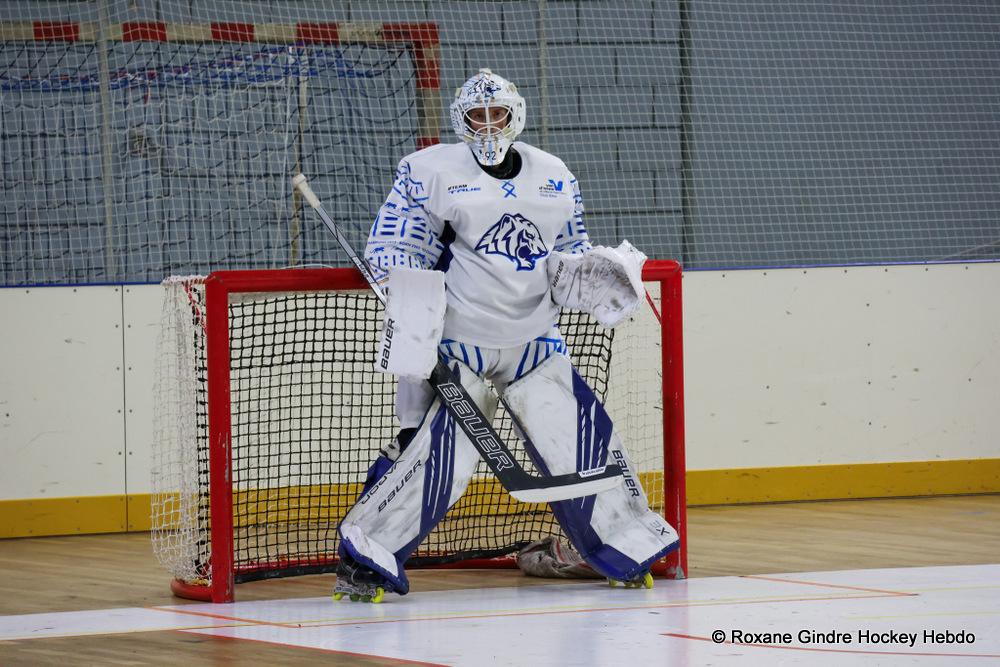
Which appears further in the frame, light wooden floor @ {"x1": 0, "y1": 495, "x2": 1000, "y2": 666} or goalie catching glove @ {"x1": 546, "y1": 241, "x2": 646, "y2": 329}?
goalie catching glove @ {"x1": 546, "y1": 241, "x2": 646, "y2": 329}

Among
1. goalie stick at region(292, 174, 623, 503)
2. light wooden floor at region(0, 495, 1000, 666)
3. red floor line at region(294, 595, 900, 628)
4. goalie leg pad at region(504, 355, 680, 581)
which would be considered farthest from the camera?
goalie leg pad at region(504, 355, 680, 581)

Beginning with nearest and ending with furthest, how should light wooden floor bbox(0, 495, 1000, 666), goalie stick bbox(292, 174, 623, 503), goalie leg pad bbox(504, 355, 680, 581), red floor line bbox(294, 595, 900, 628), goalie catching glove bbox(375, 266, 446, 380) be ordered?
light wooden floor bbox(0, 495, 1000, 666), red floor line bbox(294, 595, 900, 628), goalie catching glove bbox(375, 266, 446, 380), goalie stick bbox(292, 174, 623, 503), goalie leg pad bbox(504, 355, 680, 581)

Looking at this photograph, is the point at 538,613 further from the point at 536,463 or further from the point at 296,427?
the point at 296,427

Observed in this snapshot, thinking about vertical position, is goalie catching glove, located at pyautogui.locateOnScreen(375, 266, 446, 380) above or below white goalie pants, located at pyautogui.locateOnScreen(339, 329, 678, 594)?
above

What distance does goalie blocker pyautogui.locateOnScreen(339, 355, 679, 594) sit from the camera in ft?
13.4

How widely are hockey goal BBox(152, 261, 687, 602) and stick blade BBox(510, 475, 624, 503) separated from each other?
0.35 metres

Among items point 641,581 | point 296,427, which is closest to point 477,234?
point 641,581

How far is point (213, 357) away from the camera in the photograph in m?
4.09

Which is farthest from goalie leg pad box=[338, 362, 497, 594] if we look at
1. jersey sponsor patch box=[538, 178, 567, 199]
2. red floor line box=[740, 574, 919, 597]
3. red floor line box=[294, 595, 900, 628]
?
red floor line box=[740, 574, 919, 597]

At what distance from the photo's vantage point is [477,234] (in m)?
4.08

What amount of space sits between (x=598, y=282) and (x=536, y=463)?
0.52 metres

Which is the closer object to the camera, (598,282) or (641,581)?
(598,282)

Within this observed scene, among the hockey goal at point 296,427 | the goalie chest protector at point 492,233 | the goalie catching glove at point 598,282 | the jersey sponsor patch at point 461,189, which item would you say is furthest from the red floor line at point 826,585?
the jersey sponsor patch at point 461,189

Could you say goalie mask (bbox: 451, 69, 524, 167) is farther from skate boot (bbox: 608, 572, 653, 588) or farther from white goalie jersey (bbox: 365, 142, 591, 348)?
skate boot (bbox: 608, 572, 653, 588)
